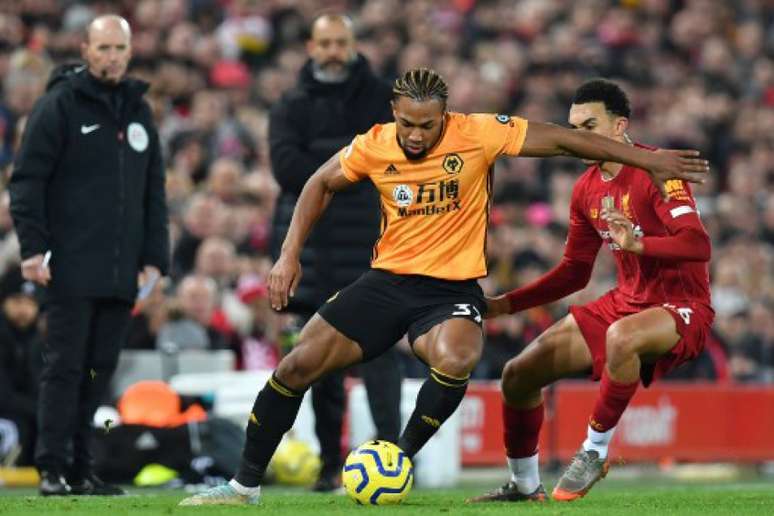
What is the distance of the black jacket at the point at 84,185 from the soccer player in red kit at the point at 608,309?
2.25m

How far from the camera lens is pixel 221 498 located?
8703 mm

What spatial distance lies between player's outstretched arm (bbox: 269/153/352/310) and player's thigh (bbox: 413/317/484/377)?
2.23ft

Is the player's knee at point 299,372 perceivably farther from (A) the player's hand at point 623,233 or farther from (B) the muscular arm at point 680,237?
(B) the muscular arm at point 680,237

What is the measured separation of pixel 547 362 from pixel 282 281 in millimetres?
1617

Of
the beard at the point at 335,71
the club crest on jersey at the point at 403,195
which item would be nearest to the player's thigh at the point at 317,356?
the club crest on jersey at the point at 403,195

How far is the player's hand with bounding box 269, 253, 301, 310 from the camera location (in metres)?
8.63

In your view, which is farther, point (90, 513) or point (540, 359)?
point (540, 359)

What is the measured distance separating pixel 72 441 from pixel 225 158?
26.0 ft

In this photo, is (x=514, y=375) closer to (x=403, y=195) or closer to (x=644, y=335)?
(x=644, y=335)

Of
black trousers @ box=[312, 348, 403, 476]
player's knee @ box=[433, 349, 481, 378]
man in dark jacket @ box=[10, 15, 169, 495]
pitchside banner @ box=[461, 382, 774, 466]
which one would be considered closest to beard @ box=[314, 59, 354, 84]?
man in dark jacket @ box=[10, 15, 169, 495]

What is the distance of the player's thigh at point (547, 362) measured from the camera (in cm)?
950

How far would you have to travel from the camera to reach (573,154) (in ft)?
29.0

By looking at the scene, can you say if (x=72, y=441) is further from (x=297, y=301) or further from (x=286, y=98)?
(x=286, y=98)

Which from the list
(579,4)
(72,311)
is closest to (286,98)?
(72,311)
